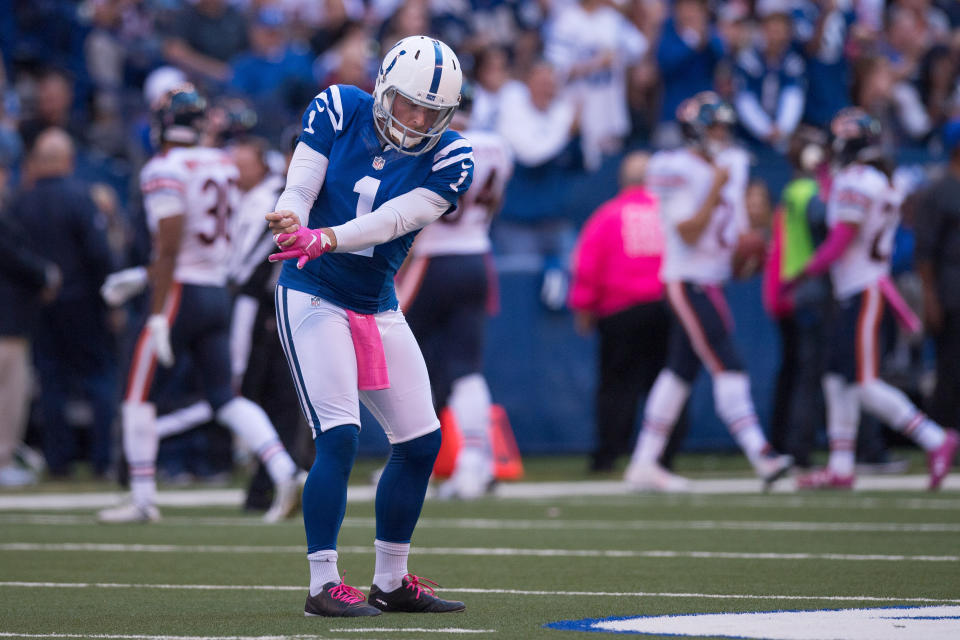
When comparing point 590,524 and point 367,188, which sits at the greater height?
point 367,188

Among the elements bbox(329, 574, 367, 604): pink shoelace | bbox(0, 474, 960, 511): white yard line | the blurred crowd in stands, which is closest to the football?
bbox(0, 474, 960, 511): white yard line

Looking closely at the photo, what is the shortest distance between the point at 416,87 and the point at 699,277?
A: 5.52 metres

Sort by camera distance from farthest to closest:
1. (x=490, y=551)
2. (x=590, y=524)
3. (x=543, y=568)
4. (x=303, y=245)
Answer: (x=590, y=524), (x=490, y=551), (x=543, y=568), (x=303, y=245)

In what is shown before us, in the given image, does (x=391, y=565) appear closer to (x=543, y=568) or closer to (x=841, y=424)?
(x=543, y=568)

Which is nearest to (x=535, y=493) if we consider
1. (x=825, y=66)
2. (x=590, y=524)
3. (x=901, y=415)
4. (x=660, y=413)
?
(x=660, y=413)

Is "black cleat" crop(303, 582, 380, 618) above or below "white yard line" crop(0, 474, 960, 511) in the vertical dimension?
above

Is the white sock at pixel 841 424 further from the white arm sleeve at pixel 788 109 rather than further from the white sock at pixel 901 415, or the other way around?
the white arm sleeve at pixel 788 109

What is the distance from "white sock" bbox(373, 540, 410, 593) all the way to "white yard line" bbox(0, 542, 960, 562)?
5.66 ft

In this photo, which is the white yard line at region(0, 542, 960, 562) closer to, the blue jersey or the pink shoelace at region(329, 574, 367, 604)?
the pink shoelace at region(329, 574, 367, 604)

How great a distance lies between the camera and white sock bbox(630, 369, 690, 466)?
1051 cm

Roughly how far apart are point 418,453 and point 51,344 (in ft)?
25.8

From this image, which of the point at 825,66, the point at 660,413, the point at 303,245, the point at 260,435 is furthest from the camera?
the point at 825,66

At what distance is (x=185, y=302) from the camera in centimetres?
884

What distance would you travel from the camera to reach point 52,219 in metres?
12.5
